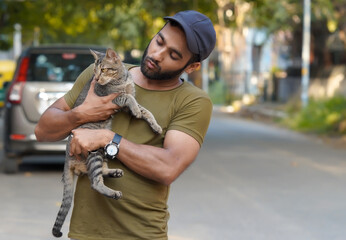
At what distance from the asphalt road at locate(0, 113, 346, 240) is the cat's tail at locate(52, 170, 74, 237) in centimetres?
393

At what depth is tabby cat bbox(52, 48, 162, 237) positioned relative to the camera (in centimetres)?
329

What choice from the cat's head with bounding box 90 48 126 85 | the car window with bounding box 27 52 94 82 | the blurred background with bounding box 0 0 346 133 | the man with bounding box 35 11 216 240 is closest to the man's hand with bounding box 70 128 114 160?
the man with bounding box 35 11 216 240

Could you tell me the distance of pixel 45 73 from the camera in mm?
11352

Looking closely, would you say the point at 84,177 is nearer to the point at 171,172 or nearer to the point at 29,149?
the point at 171,172

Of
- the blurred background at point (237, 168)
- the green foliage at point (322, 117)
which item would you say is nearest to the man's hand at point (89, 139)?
the blurred background at point (237, 168)


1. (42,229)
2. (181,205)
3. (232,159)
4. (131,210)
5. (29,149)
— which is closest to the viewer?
(131,210)

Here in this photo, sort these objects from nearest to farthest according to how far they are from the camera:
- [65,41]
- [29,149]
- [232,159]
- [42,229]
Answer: [42,229] < [29,149] < [232,159] < [65,41]

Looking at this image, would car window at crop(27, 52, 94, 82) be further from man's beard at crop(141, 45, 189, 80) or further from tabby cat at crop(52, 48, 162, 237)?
man's beard at crop(141, 45, 189, 80)

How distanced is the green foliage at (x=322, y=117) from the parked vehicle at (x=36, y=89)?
415 inches

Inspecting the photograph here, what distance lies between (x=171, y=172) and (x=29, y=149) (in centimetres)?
816

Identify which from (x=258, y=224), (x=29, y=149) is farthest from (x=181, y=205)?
(x=29, y=149)

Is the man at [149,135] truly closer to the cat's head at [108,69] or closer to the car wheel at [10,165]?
the cat's head at [108,69]

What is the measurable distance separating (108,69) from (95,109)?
8.8 inches

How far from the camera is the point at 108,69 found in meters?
3.51
